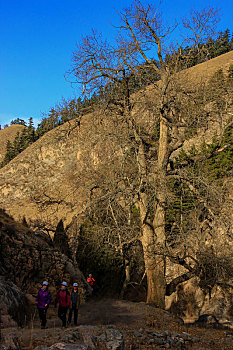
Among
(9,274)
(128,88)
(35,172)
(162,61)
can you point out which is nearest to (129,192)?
(128,88)

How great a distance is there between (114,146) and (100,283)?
65.0 feet

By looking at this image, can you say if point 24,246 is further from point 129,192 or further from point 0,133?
point 0,133

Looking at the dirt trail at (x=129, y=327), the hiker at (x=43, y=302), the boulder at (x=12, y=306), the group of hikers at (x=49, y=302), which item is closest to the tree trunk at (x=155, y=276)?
the dirt trail at (x=129, y=327)

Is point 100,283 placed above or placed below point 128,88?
below

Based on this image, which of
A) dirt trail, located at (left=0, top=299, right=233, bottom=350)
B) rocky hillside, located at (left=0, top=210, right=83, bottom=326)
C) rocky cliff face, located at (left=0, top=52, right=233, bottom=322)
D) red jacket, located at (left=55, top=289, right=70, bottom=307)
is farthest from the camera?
rocky hillside, located at (left=0, top=210, right=83, bottom=326)

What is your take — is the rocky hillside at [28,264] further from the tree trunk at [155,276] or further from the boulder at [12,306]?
the tree trunk at [155,276]

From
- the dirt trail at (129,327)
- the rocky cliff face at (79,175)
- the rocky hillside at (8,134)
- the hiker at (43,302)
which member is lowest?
the dirt trail at (129,327)

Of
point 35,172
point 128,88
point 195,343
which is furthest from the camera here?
point 35,172

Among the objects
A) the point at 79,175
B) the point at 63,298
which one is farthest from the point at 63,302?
the point at 79,175

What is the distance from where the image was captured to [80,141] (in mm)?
12594

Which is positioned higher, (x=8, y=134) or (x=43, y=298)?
(x=8, y=134)

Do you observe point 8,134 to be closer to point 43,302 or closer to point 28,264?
point 28,264

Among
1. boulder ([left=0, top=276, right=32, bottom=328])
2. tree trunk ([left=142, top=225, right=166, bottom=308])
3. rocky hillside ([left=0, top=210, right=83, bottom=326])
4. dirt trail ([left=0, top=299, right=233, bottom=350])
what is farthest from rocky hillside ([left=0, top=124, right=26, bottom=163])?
tree trunk ([left=142, top=225, right=166, bottom=308])

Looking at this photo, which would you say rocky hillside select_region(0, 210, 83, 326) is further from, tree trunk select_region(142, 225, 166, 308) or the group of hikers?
tree trunk select_region(142, 225, 166, 308)
